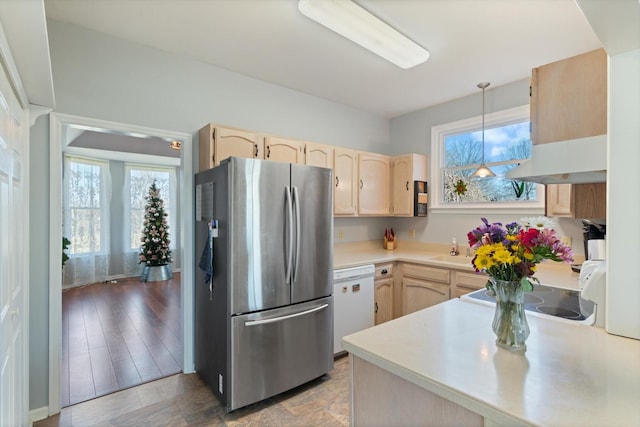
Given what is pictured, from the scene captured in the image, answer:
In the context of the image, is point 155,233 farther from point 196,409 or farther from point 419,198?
point 419,198

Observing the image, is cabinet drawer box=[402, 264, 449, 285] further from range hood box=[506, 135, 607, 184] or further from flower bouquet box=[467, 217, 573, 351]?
flower bouquet box=[467, 217, 573, 351]

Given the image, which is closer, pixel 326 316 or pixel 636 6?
pixel 636 6

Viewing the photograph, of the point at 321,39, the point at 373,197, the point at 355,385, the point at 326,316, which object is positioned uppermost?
the point at 321,39

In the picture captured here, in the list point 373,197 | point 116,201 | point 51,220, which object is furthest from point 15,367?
point 116,201

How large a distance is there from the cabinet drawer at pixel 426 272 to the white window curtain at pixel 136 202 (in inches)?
208

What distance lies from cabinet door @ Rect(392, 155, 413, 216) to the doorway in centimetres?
244

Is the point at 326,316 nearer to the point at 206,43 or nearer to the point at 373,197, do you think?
the point at 373,197

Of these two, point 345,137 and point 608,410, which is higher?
point 345,137

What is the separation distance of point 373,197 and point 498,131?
5.05 feet

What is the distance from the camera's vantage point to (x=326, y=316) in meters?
2.54

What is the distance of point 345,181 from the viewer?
3.49 m

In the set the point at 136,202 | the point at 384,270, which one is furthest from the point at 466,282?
the point at 136,202

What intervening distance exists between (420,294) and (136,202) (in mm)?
5931

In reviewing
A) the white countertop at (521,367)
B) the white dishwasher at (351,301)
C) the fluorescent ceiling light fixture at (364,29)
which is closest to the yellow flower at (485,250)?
the white countertop at (521,367)
